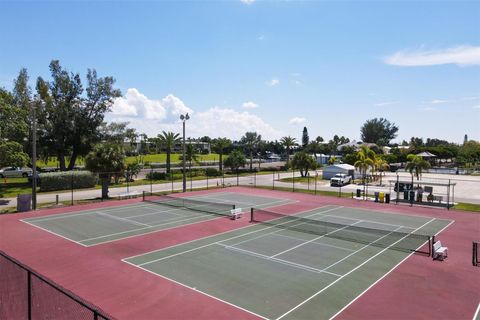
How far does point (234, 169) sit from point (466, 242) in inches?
2078

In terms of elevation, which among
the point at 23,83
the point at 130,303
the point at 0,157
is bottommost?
the point at 130,303

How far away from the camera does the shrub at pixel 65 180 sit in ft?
136

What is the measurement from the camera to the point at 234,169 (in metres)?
71.4

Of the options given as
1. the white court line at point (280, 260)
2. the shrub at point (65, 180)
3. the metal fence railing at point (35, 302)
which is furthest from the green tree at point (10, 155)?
the white court line at point (280, 260)

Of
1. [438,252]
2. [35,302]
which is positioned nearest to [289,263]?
[438,252]

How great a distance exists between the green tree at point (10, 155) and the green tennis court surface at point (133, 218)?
40.9 feet

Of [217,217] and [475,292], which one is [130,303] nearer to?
[475,292]

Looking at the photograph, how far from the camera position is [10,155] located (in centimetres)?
3525

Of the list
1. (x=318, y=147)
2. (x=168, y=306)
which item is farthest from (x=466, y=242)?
(x=318, y=147)

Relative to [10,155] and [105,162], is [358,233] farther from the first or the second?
[10,155]

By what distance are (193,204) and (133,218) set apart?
703cm

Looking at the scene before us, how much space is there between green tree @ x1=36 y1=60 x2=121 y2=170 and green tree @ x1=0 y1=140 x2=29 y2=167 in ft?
52.7

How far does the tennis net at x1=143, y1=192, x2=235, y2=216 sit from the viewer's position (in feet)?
95.0

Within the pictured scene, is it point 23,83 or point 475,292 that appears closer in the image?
point 475,292
